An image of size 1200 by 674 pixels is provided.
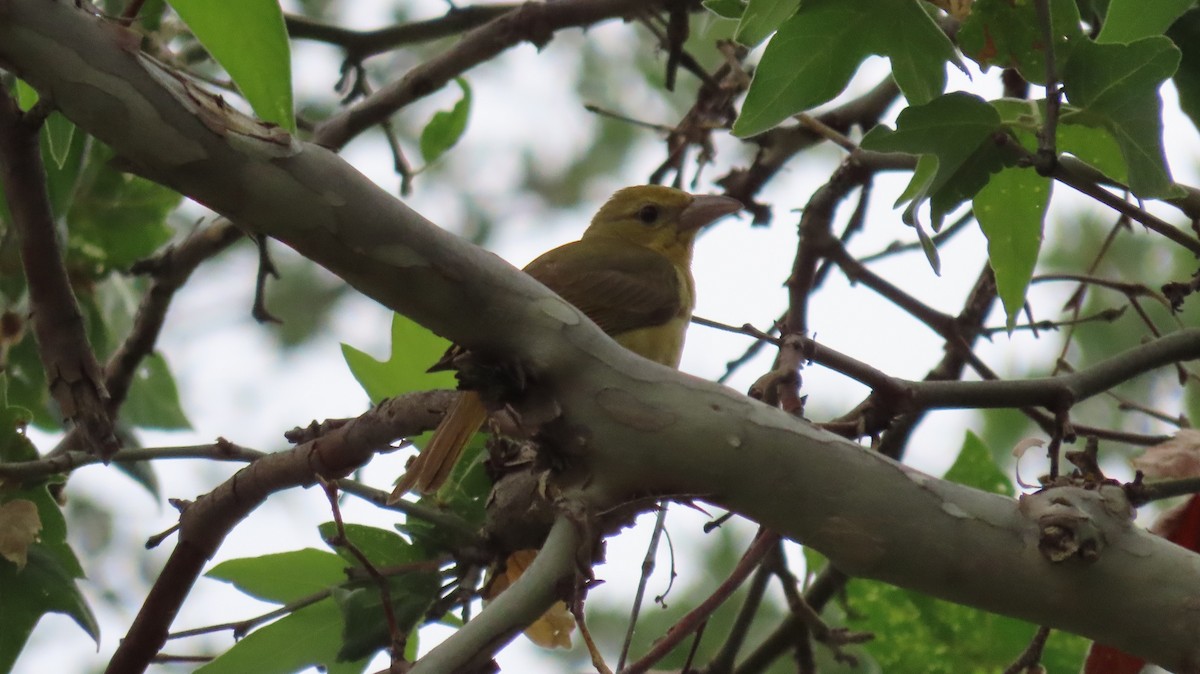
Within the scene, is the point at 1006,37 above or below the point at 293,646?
above

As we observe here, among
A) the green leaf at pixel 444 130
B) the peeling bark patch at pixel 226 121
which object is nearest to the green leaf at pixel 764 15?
the peeling bark patch at pixel 226 121

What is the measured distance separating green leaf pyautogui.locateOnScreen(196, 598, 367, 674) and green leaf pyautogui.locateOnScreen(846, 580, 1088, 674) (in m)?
1.47

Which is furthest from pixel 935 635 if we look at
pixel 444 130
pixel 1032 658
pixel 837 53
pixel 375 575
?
pixel 444 130

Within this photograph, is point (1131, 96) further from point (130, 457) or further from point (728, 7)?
point (130, 457)

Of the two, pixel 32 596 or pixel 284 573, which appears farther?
pixel 284 573

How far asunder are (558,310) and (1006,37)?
0.90 meters

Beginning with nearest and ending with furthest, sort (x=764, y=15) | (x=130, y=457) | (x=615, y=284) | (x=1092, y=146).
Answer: (x=764, y=15), (x=1092, y=146), (x=130, y=457), (x=615, y=284)

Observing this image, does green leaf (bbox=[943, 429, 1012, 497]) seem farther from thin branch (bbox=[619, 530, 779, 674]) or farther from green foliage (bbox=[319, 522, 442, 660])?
green foliage (bbox=[319, 522, 442, 660])

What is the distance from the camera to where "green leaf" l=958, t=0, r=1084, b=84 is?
216cm

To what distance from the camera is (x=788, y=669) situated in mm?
6609

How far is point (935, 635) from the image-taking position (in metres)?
3.62

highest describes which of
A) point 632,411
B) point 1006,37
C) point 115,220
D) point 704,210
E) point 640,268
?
point 704,210

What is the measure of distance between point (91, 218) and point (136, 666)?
6.19ft

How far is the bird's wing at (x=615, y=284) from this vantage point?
14.9ft
